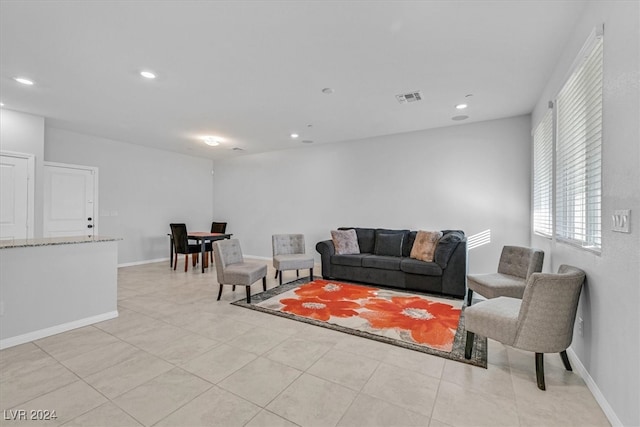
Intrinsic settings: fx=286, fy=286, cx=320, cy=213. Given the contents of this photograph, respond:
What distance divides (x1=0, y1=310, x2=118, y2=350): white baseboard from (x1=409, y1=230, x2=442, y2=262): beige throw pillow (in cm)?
415

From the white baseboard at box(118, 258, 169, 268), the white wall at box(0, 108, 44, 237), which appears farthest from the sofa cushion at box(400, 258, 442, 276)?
the white wall at box(0, 108, 44, 237)

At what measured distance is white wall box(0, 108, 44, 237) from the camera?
4.35 m

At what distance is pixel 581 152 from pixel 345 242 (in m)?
3.53

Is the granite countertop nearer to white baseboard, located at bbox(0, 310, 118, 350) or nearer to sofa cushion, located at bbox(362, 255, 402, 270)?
white baseboard, located at bbox(0, 310, 118, 350)

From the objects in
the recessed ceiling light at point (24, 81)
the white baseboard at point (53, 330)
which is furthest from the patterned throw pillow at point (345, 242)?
the recessed ceiling light at point (24, 81)

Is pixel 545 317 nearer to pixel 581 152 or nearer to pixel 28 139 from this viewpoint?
pixel 581 152

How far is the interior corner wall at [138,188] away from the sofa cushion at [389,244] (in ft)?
16.8

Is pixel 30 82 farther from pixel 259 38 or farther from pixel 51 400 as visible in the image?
pixel 51 400

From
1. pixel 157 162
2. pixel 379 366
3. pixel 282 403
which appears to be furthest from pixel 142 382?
pixel 157 162

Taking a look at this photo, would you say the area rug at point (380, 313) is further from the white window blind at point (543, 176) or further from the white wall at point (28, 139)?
the white wall at point (28, 139)

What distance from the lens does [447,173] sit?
16.9 feet

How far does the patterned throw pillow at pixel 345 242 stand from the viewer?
5184 millimetres

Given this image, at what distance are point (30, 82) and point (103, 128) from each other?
6.25 feet

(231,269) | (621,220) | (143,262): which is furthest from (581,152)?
(143,262)
